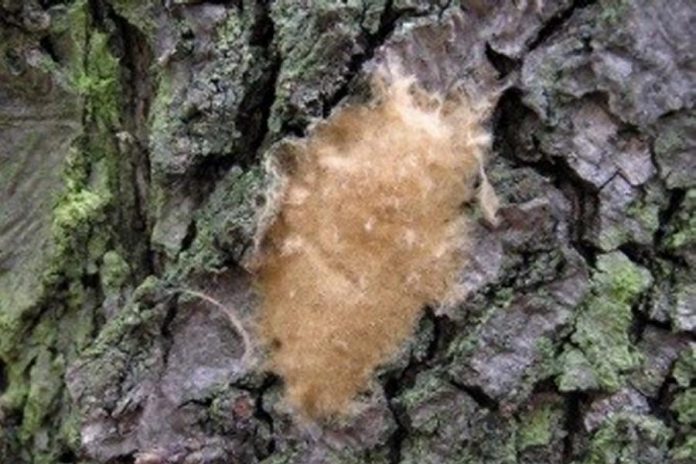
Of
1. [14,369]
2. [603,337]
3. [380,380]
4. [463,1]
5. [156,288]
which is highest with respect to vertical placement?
[463,1]

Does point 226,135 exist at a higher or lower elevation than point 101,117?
higher

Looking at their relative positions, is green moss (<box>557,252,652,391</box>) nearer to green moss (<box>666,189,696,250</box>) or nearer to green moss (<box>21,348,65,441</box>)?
green moss (<box>666,189,696,250</box>)

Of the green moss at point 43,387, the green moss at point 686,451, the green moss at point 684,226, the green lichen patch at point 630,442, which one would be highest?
the green moss at point 684,226

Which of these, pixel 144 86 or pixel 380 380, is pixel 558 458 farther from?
pixel 144 86

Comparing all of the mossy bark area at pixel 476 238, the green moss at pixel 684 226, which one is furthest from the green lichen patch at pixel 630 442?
the green moss at pixel 684 226

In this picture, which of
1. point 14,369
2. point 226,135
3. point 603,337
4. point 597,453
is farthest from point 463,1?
point 14,369

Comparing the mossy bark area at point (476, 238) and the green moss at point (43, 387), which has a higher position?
the mossy bark area at point (476, 238)

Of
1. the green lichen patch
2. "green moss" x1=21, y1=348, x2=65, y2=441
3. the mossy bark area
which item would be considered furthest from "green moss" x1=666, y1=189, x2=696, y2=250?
"green moss" x1=21, y1=348, x2=65, y2=441

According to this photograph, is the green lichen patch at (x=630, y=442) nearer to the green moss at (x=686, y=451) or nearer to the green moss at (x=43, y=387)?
the green moss at (x=686, y=451)

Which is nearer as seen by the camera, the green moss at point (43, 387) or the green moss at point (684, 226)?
the green moss at point (684, 226)
